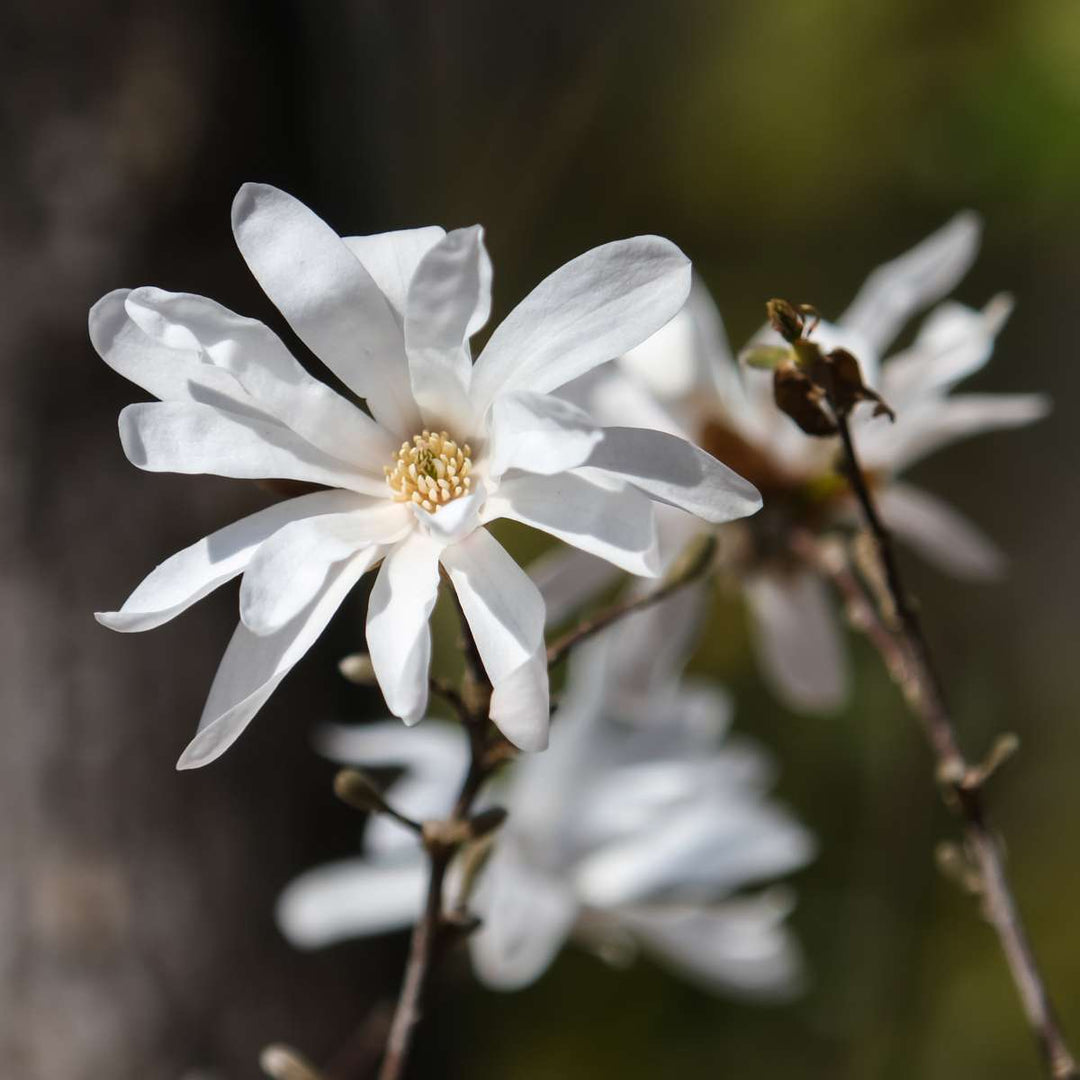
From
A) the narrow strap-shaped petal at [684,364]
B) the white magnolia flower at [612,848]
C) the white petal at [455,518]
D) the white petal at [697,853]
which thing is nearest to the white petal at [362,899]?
the white magnolia flower at [612,848]

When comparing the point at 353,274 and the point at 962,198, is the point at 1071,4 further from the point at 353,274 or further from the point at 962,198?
the point at 353,274

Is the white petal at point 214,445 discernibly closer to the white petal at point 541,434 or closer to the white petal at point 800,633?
the white petal at point 541,434

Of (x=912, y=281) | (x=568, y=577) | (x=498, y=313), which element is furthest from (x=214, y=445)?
(x=498, y=313)

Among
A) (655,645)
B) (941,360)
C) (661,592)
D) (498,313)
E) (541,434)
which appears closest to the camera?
(541,434)

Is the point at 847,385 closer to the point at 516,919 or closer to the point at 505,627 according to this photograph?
the point at 505,627

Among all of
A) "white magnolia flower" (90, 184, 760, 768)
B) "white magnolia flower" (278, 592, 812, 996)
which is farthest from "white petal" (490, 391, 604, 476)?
"white magnolia flower" (278, 592, 812, 996)
